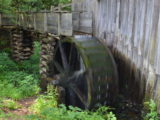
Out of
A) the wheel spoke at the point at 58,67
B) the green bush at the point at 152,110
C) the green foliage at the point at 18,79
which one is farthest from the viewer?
the green foliage at the point at 18,79

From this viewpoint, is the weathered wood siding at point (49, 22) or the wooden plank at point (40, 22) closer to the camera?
the weathered wood siding at point (49, 22)

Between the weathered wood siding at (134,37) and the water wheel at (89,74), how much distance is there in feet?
1.06

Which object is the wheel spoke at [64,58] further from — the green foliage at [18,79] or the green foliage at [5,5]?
the green foliage at [5,5]

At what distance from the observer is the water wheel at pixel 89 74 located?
237 inches

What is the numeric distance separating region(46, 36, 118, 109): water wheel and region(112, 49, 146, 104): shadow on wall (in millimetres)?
197

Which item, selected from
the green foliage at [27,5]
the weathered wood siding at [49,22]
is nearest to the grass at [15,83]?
the weathered wood siding at [49,22]

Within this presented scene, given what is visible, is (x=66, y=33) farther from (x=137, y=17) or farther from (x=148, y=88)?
(x=148, y=88)

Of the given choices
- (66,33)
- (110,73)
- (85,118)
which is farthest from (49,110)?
(66,33)

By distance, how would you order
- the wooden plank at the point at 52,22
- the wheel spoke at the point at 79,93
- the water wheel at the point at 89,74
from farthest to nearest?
the wooden plank at the point at 52,22 < the wheel spoke at the point at 79,93 < the water wheel at the point at 89,74

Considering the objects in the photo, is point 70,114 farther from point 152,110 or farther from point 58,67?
point 58,67

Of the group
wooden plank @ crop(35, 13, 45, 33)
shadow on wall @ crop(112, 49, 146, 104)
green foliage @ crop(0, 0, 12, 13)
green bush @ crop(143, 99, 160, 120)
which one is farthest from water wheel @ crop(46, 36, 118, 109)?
green foliage @ crop(0, 0, 12, 13)

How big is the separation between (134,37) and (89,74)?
1.38 metres

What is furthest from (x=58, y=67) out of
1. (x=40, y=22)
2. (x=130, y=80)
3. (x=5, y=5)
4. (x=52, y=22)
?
(x=5, y=5)

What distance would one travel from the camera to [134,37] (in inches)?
217
